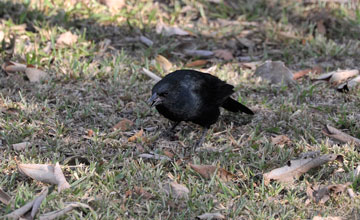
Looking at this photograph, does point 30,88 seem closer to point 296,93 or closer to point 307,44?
point 296,93

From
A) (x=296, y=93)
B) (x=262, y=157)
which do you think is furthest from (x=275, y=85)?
(x=262, y=157)

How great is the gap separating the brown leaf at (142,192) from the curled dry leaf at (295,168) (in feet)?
2.87

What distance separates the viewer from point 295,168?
4.18 meters

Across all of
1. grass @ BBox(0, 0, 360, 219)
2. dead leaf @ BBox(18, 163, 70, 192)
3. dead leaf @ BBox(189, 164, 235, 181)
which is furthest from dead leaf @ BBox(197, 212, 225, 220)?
dead leaf @ BBox(18, 163, 70, 192)

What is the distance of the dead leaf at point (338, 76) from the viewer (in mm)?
5906

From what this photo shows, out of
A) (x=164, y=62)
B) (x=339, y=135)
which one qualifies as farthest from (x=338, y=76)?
(x=164, y=62)

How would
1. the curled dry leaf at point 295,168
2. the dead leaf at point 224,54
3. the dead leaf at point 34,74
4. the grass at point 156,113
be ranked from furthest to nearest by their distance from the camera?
the dead leaf at point 224,54, the dead leaf at point 34,74, the curled dry leaf at point 295,168, the grass at point 156,113

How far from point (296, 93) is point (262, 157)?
1500mm

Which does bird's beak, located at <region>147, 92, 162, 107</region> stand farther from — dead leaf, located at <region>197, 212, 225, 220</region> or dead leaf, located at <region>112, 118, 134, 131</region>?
dead leaf, located at <region>197, 212, 225, 220</region>

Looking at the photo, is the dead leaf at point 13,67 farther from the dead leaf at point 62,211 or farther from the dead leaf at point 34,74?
the dead leaf at point 62,211

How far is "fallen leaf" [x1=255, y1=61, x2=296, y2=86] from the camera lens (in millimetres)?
6039

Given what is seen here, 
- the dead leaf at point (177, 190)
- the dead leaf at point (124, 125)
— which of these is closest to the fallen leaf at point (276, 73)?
the dead leaf at point (124, 125)

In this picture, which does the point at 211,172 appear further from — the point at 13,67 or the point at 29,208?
the point at 13,67

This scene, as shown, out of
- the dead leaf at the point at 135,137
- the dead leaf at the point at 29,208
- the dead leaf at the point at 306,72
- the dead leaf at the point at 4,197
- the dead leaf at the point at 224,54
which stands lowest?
the dead leaf at the point at 224,54
